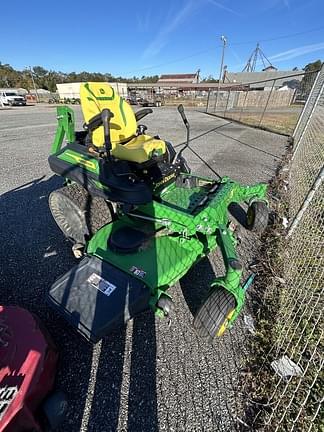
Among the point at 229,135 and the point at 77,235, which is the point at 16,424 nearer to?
the point at 77,235

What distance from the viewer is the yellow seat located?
2234mm

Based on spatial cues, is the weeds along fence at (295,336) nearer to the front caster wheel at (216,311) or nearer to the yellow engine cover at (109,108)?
the front caster wheel at (216,311)

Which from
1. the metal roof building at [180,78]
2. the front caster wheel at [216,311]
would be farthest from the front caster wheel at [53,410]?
the metal roof building at [180,78]

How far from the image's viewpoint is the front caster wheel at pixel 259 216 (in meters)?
2.72

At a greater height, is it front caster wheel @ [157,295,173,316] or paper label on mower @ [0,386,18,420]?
paper label on mower @ [0,386,18,420]

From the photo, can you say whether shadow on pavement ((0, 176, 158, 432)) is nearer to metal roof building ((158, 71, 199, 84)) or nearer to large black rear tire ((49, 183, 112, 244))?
large black rear tire ((49, 183, 112, 244))

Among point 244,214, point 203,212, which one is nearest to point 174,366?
point 203,212

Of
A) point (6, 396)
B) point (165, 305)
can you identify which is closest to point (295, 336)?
point (165, 305)

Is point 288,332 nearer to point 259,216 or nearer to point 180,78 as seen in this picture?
point 259,216

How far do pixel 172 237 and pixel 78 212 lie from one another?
A: 3.40 feet

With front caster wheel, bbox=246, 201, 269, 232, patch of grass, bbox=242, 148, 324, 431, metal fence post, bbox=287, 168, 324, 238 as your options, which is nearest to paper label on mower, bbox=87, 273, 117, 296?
patch of grass, bbox=242, 148, 324, 431

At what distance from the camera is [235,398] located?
4.62 ft

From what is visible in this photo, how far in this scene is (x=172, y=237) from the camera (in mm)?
2105

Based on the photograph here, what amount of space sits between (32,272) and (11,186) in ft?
8.97
